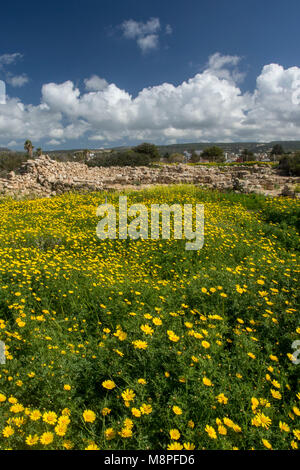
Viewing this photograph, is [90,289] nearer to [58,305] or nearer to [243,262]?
[58,305]

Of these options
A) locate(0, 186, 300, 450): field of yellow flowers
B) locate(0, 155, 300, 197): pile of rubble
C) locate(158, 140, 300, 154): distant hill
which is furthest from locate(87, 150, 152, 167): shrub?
locate(158, 140, 300, 154): distant hill

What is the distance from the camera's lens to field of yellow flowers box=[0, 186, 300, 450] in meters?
1.81

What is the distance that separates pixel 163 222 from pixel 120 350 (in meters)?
5.55

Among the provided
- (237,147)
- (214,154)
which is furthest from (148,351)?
(237,147)

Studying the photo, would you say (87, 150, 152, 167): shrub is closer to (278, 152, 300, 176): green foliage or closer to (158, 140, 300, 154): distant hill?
(278, 152, 300, 176): green foliage

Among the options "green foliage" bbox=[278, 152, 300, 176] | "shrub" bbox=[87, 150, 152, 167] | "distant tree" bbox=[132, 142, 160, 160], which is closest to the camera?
"green foliage" bbox=[278, 152, 300, 176]

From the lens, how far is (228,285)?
390 cm

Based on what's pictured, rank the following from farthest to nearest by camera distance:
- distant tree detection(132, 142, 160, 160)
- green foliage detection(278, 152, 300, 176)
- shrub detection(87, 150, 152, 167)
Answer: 1. distant tree detection(132, 142, 160, 160)
2. shrub detection(87, 150, 152, 167)
3. green foliage detection(278, 152, 300, 176)

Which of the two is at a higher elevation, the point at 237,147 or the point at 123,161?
the point at 237,147

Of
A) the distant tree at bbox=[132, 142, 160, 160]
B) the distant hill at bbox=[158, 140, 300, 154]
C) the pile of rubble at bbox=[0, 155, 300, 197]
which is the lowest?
the pile of rubble at bbox=[0, 155, 300, 197]

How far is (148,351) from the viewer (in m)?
2.31

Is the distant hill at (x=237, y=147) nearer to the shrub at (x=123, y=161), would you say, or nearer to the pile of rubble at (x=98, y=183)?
the shrub at (x=123, y=161)

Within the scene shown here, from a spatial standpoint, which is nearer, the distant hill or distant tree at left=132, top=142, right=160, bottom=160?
distant tree at left=132, top=142, right=160, bottom=160

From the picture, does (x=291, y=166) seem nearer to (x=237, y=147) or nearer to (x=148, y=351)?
(x=148, y=351)
